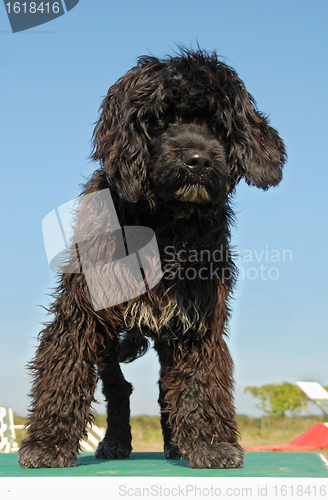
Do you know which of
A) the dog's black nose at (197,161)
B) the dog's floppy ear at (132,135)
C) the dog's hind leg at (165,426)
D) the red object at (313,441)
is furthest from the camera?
the red object at (313,441)

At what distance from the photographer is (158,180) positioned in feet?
9.96

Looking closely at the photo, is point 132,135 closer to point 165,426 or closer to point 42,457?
point 42,457

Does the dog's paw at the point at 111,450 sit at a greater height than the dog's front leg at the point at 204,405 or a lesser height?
lesser

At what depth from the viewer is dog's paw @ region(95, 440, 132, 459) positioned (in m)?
4.39

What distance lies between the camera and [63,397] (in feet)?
10.9

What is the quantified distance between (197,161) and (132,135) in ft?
1.70

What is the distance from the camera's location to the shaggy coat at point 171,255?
3.13 m

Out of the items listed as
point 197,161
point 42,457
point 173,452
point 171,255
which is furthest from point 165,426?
point 197,161

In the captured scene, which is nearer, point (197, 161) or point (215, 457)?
point (197, 161)

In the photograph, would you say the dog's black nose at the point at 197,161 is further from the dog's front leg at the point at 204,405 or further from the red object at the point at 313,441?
the red object at the point at 313,441

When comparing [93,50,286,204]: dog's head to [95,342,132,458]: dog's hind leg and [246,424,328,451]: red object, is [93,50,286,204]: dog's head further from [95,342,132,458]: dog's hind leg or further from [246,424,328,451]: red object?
[246,424,328,451]: red object

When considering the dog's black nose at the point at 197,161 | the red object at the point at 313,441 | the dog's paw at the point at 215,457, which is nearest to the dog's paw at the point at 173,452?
the dog's paw at the point at 215,457

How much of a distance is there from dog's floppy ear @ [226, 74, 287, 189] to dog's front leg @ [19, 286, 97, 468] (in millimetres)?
1511

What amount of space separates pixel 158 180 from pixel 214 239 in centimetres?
65
